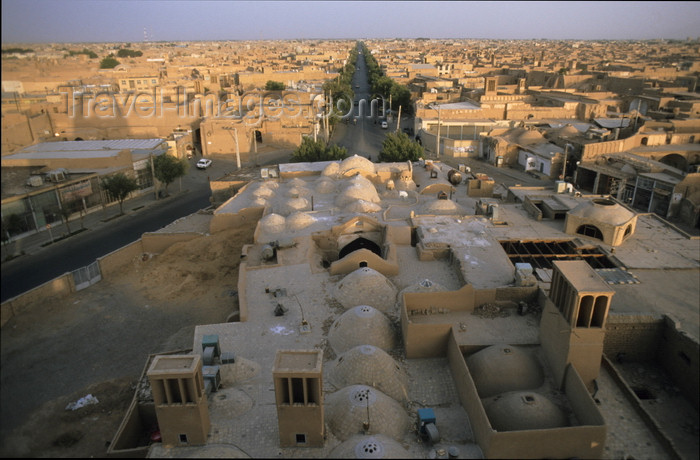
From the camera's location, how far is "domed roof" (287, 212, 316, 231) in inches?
936

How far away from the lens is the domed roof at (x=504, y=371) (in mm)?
13422

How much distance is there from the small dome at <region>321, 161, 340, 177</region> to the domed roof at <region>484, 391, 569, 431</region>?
21.6 meters

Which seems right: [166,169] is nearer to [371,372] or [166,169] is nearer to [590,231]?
[371,372]

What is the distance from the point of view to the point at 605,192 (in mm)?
33375

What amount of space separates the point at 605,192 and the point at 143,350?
3049 centimetres

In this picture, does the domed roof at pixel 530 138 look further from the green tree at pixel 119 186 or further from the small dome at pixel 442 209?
the green tree at pixel 119 186

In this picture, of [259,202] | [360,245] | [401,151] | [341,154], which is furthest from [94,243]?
[401,151]

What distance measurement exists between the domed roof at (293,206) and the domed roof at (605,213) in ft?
44.2

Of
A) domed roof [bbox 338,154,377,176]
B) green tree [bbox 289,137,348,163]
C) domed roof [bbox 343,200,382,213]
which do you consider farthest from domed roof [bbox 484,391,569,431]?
green tree [bbox 289,137,348,163]

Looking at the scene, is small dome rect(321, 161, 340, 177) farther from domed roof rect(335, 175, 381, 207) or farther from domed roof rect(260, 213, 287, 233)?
domed roof rect(260, 213, 287, 233)

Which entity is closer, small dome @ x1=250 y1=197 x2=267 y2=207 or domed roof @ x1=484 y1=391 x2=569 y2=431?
domed roof @ x1=484 y1=391 x2=569 y2=431

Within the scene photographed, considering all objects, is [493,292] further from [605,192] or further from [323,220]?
[605,192]

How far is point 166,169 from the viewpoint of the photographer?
33.2 metres

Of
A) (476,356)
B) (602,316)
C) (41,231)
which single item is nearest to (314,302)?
(476,356)
